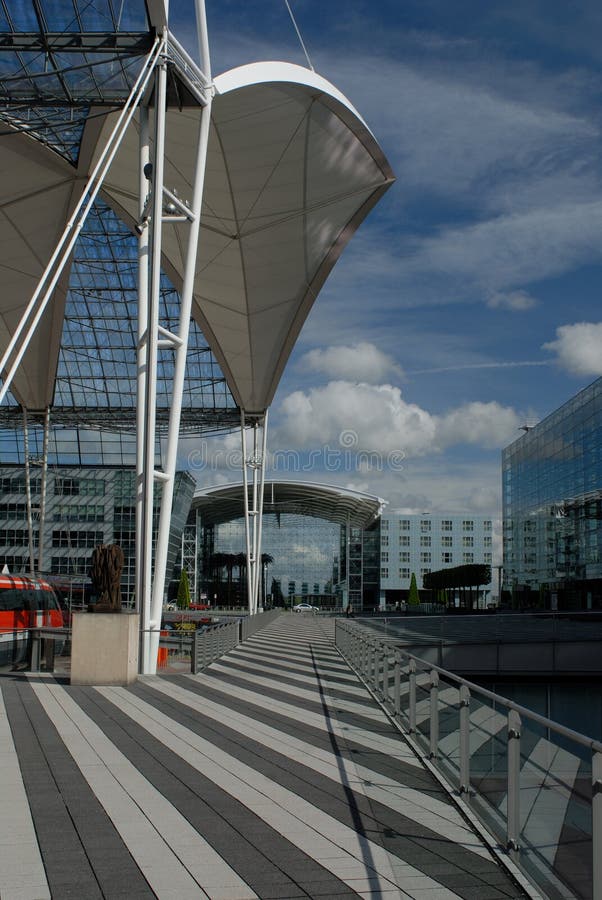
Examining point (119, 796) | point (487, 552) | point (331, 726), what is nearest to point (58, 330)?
point (331, 726)

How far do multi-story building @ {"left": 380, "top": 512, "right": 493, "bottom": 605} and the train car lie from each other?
274 ft

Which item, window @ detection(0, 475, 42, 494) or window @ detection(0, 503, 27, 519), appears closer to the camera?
window @ detection(0, 475, 42, 494)

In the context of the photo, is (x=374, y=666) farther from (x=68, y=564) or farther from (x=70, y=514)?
(x=70, y=514)

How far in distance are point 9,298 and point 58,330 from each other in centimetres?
539

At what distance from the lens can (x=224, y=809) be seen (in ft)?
22.7

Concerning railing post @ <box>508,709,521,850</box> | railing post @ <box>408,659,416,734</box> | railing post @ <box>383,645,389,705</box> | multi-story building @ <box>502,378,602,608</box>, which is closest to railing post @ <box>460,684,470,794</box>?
railing post @ <box>508,709,521,850</box>

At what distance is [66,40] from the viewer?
17656mm

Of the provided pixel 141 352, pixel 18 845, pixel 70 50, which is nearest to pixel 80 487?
pixel 141 352

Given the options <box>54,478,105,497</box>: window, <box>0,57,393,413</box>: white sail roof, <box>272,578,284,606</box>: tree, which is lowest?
<box>272,578,284,606</box>: tree

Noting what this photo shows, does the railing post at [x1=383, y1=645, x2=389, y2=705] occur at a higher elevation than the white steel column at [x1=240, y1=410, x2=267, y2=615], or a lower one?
lower

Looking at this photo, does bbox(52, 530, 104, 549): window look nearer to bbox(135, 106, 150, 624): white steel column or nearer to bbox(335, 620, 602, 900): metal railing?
bbox(135, 106, 150, 624): white steel column

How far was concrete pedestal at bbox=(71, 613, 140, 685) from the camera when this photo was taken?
14812 mm

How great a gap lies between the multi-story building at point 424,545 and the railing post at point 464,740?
10423cm

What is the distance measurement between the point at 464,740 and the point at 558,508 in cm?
6102
